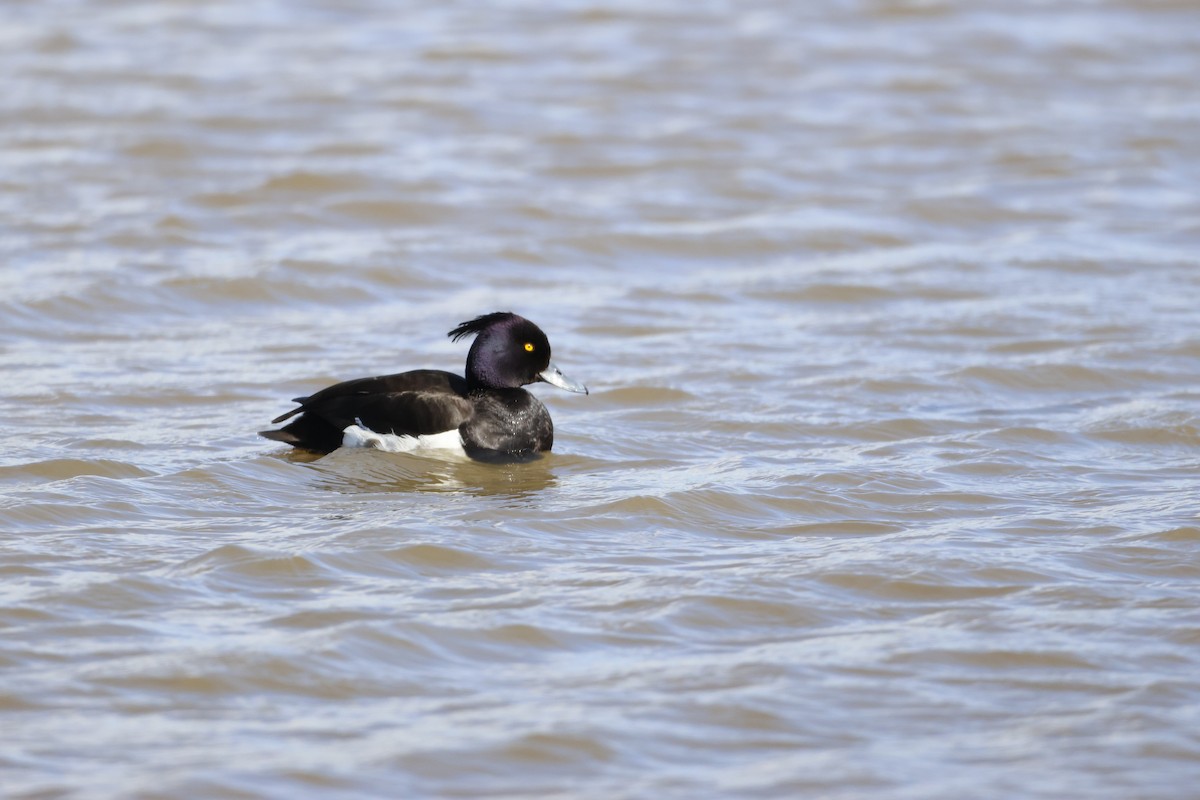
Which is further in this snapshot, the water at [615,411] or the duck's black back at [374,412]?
the duck's black back at [374,412]

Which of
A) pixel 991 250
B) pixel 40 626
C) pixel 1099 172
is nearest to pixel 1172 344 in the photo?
pixel 991 250

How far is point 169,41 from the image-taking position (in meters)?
16.7

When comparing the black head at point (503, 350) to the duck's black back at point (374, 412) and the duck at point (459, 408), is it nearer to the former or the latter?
the duck at point (459, 408)

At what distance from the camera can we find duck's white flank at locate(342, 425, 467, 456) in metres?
7.41

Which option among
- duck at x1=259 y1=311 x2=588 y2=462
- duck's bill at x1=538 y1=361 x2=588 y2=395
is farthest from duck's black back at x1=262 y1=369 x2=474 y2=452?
duck's bill at x1=538 y1=361 x2=588 y2=395

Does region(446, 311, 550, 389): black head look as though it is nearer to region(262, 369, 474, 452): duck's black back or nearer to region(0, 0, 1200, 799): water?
region(262, 369, 474, 452): duck's black back

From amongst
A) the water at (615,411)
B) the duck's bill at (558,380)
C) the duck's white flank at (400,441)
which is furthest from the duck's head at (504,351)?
the water at (615,411)

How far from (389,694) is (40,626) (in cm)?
118

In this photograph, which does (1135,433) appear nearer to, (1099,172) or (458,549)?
(458,549)

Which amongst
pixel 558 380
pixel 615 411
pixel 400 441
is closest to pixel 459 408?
pixel 400 441

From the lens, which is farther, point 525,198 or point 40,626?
point 525,198

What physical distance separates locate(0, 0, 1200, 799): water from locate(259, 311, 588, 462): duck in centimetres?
14

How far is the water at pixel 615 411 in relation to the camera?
473 centimetres

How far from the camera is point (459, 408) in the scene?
→ 296 inches
